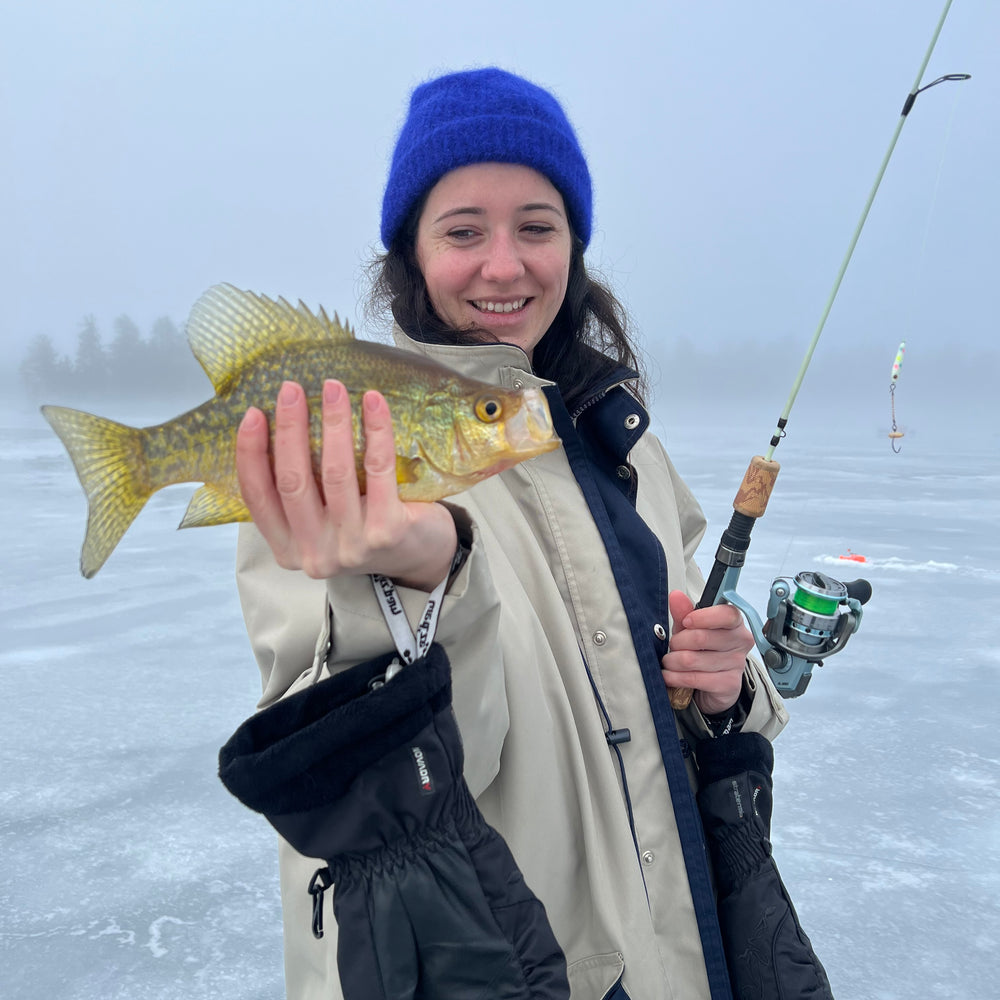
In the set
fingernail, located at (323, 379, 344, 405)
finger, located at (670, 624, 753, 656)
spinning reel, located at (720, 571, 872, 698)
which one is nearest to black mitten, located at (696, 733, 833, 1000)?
finger, located at (670, 624, 753, 656)

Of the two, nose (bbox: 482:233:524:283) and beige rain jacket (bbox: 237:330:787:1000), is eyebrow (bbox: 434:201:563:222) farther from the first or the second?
beige rain jacket (bbox: 237:330:787:1000)

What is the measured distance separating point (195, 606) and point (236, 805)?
2.34 meters

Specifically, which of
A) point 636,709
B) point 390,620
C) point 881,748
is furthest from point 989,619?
point 390,620

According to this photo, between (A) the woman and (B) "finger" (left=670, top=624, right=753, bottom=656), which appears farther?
(B) "finger" (left=670, top=624, right=753, bottom=656)

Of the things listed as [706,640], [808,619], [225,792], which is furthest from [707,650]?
[225,792]

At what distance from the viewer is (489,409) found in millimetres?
1153

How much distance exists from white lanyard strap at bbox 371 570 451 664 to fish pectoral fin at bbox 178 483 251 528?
230mm

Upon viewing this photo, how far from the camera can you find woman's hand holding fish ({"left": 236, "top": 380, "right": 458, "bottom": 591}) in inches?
40.9

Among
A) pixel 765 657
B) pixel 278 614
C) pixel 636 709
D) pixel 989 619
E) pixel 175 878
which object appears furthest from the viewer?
pixel 989 619

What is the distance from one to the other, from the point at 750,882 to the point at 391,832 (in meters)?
1.01

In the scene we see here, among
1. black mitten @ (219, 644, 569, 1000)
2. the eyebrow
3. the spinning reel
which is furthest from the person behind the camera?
the spinning reel

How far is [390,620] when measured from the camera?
1.11 meters

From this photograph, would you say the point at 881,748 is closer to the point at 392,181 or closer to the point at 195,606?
the point at 392,181

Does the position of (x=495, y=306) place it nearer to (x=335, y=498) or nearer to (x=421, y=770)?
(x=335, y=498)
